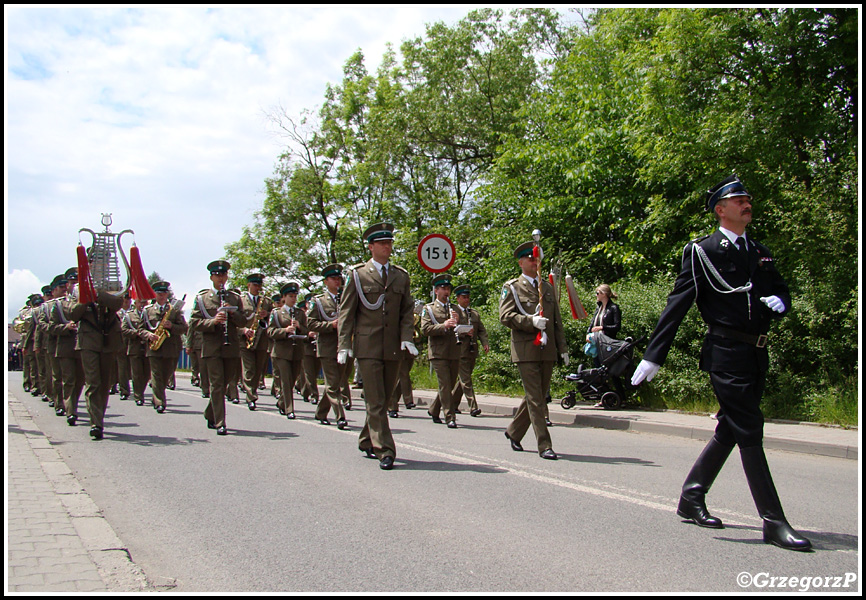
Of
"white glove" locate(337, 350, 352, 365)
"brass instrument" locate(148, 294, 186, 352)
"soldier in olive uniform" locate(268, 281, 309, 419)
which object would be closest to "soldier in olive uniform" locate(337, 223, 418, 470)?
"white glove" locate(337, 350, 352, 365)

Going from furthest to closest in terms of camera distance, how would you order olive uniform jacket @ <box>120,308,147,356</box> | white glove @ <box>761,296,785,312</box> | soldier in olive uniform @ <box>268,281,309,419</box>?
olive uniform jacket @ <box>120,308,147,356</box>
soldier in olive uniform @ <box>268,281,309,419</box>
white glove @ <box>761,296,785,312</box>

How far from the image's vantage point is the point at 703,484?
5109 mm

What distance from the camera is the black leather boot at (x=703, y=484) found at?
5031mm

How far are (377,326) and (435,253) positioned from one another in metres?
6.21

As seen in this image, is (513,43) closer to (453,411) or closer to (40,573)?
(453,411)

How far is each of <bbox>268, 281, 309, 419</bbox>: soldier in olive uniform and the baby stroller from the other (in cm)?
472

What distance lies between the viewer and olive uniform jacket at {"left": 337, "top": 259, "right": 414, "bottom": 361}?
25.5ft

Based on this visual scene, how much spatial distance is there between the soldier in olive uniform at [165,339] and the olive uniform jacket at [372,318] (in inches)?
296

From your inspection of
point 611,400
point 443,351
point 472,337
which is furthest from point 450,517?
point 472,337

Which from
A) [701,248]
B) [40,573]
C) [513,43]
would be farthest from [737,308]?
[513,43]

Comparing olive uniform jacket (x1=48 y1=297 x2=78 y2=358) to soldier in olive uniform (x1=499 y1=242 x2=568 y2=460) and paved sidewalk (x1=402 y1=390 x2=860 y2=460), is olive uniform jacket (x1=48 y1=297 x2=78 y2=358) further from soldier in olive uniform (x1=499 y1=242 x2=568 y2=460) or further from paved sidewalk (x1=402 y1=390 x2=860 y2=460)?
paved sidewalk (x1=402 y1=390 x2=860 y2=460)

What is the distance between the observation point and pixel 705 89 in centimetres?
1512

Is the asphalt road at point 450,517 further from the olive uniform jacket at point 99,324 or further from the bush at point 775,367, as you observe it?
the bush at point 775,367

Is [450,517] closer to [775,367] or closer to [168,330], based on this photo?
[775,367]
